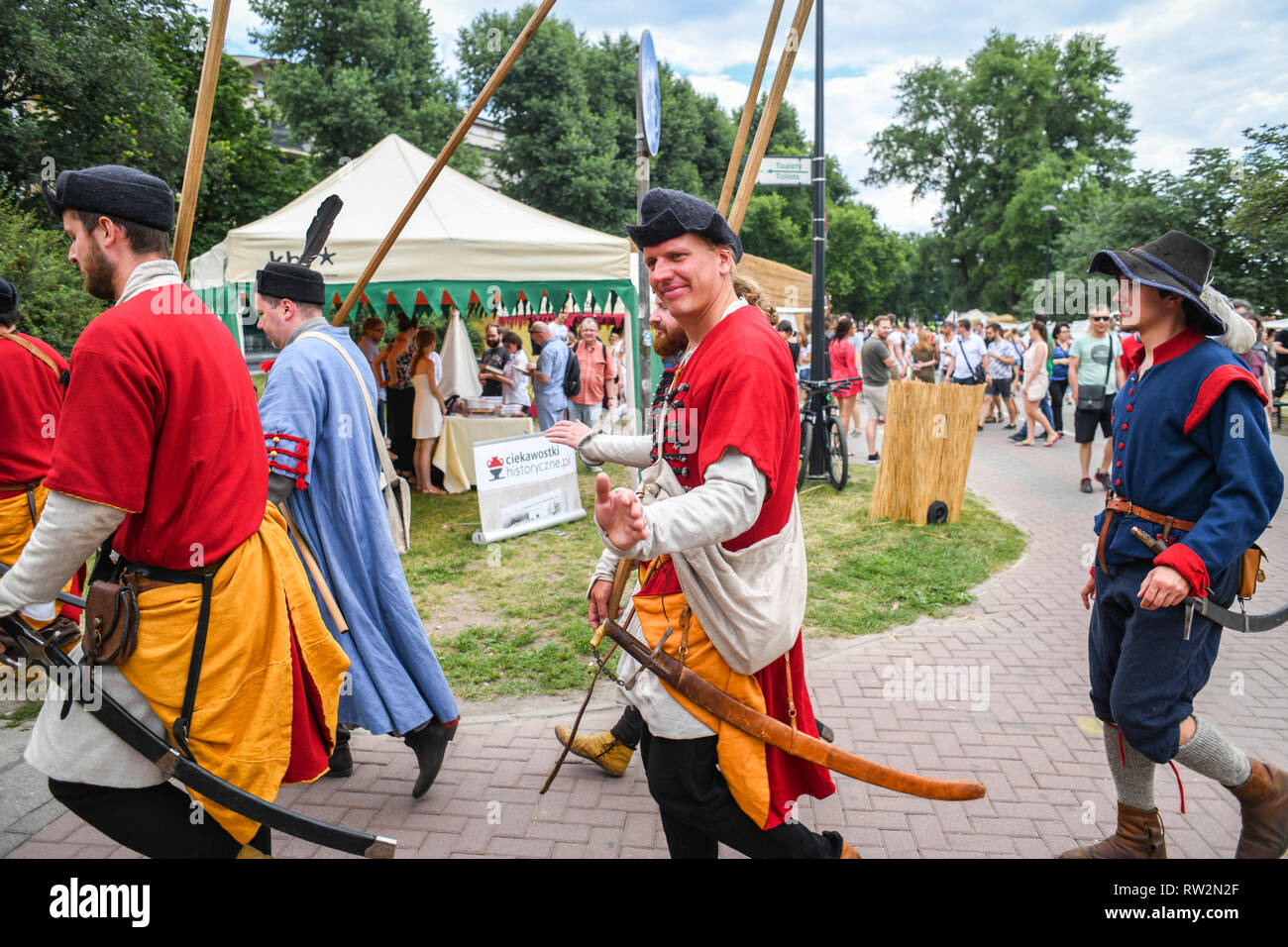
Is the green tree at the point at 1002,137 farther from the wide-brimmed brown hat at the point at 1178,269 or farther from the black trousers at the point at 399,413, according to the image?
the wide-brimmed brown hat at the point at 1178,269

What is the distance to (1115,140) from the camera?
5362 centimetres

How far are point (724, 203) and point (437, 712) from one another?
230cm

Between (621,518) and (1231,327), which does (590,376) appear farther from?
(621,518)

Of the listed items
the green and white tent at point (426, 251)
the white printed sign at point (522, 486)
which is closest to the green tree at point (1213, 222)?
the green and white tent at point (426, 251)

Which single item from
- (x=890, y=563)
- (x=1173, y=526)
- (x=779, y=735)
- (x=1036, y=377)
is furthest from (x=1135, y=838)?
(x=1036, y=377)

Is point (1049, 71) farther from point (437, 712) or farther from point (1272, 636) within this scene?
point (437, 712)

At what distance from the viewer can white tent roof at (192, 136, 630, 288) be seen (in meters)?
7.43

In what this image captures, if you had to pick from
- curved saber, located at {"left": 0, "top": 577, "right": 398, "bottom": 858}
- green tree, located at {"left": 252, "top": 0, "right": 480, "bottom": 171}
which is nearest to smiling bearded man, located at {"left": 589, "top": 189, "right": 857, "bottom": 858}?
curved saber, located at {"left": 0, "top": 577, "right": 398, "bottom": 858}

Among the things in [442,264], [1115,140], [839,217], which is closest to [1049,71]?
[1115,140]

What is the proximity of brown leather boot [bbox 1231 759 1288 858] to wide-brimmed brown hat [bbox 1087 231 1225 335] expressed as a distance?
1.47 meters

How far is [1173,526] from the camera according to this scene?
2520 mm

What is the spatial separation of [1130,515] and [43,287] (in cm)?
956

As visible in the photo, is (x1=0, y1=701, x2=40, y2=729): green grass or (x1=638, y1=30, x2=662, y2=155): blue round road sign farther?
(x1=638, y1=30, x2=662, y2=155): blue round road sign

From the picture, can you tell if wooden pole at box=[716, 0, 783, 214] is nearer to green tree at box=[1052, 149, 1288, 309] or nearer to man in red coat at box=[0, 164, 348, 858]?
man in red coat at box=[0, 164, 348, 858]
